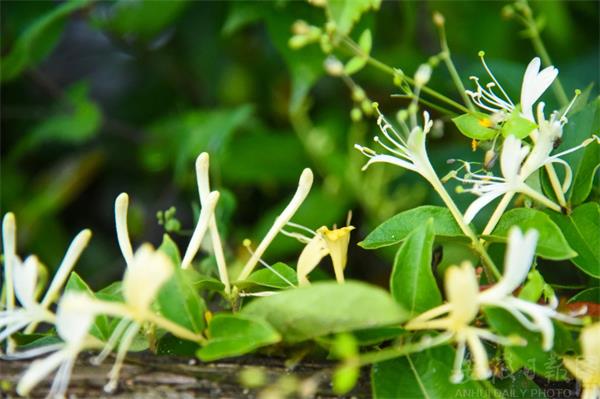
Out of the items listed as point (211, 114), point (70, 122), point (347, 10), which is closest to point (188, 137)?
point (211, 114)

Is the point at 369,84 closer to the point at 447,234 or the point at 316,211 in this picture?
the point at 316,211

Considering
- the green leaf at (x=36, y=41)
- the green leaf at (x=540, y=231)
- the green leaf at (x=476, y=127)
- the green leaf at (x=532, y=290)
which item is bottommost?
the green leaf at (x=532, y=290)

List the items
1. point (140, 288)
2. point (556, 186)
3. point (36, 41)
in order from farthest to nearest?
point (36, 41), point (556, 186), point (140, 288)

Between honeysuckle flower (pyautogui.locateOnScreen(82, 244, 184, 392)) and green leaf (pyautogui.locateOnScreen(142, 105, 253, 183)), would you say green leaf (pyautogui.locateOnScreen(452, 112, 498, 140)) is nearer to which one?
honeysuckle flower (pyautogui.locateOnScreen(82, 244, 184, 392))

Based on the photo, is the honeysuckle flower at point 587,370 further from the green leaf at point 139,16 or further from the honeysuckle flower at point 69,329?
the green leaf at point 139,16

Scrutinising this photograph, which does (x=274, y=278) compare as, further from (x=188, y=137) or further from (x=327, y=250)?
(x=188, y=137)

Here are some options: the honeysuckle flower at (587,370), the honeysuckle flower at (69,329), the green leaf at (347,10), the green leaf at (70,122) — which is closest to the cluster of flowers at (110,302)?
the honeysuckle flower at (69,329)
